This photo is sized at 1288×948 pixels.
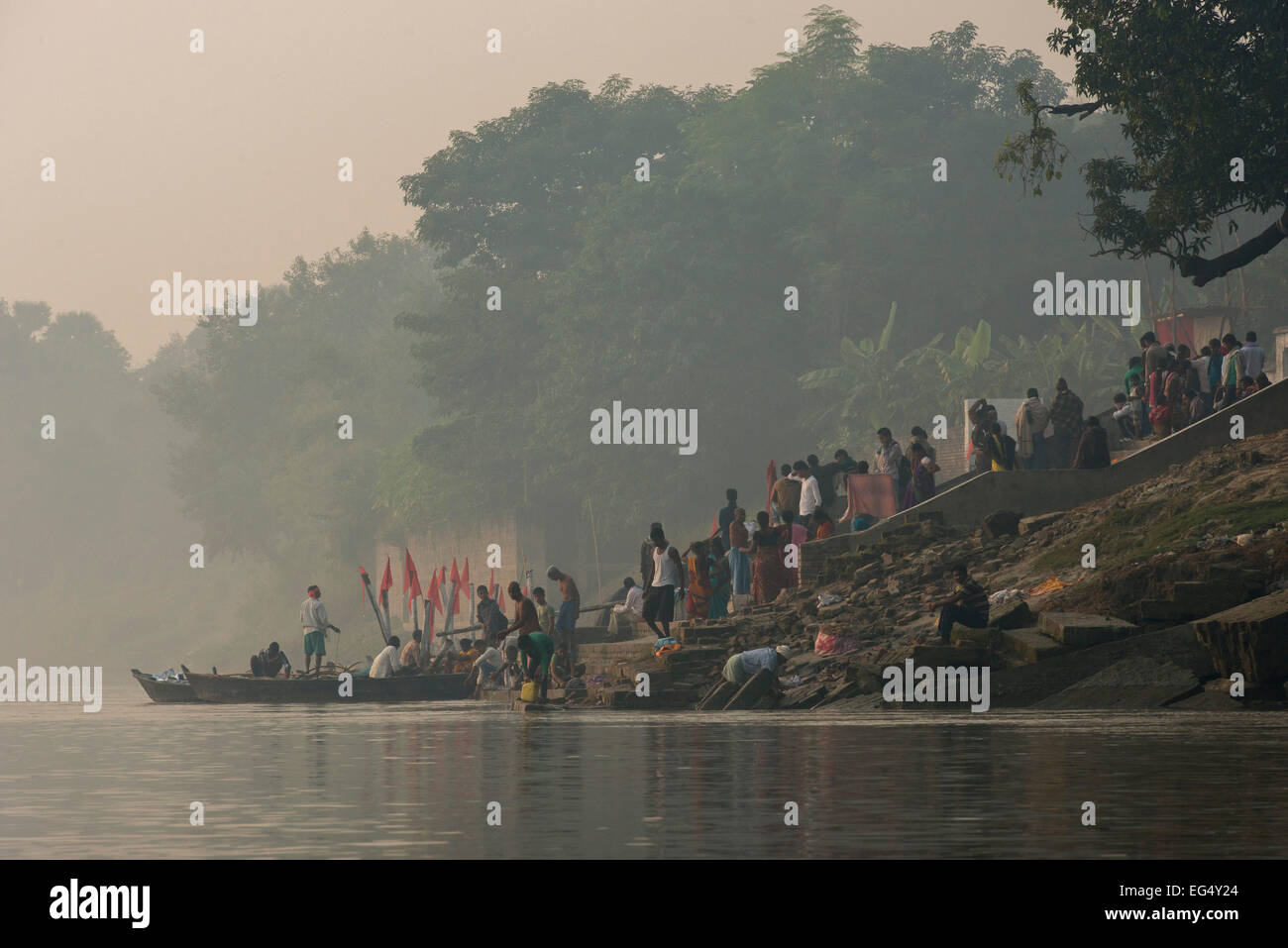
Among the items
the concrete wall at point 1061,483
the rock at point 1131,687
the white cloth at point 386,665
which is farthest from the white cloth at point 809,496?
the rock at point 1131,687

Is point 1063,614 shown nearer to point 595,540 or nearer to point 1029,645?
point 1029,645

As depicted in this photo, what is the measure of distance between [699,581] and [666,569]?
2.14m

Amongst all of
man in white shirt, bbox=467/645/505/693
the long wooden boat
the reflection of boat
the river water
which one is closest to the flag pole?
the reflection of boat

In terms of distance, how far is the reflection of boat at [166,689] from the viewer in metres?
36.1

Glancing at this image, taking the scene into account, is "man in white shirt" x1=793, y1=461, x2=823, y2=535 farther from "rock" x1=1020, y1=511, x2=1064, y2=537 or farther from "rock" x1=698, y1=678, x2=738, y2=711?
"rock" x1=698, y1=678, x2=738, y2=711

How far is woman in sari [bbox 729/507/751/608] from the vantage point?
3080 cm

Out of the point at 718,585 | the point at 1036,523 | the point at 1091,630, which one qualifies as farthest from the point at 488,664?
the point at 1091,630

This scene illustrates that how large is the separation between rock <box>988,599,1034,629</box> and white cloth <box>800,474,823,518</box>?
839 centimetres

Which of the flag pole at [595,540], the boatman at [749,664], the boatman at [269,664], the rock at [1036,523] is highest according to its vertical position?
the flag pole at [595,540]

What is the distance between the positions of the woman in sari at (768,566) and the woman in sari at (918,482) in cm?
231

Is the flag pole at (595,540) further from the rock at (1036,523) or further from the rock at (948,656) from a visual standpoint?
the rock at (948,656)
